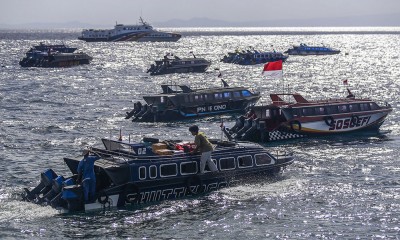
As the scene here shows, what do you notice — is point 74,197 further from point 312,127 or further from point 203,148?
point 312,127

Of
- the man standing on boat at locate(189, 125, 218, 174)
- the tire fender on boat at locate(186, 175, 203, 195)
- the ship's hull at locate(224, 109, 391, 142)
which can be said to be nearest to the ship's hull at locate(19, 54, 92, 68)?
the ship's hull at locate(224, 109, 391, 142)

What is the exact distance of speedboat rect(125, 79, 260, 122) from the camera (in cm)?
6047

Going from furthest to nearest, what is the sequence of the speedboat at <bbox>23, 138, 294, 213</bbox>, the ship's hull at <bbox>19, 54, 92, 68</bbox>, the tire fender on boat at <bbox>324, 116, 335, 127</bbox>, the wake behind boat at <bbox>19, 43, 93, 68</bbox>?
1. the wake behind boat at <bbox>19, 43, 93, 68</bbox>
2. the ship's hull at <bbox>19, 54, 92, 68</bbox>
3. the tire fender on boat at <bbox>324, 116, 335, 127</bbox>
4. the speedboat at <bbox>23, 138, 294, 213</bbox>

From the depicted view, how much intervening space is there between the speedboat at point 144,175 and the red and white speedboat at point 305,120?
14072 mm

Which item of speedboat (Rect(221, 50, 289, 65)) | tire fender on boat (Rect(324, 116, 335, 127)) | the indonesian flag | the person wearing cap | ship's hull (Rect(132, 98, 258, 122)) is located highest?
the indonesian flag

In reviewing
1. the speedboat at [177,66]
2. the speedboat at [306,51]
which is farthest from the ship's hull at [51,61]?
the speedboat at [306,51]

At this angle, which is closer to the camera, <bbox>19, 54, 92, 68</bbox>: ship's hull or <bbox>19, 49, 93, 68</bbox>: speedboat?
<bbox>19, 54, 92, 68</bbox>: ship's hull

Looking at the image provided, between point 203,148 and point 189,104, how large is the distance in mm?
29499

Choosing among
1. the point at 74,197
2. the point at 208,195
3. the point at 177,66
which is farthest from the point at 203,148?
the point at 177,66

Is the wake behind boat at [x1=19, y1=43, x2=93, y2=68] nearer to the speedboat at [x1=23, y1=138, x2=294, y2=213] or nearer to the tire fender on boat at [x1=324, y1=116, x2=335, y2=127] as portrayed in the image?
the tire fender on boat at [x1=324, y1=116, x2=335, y2=127]

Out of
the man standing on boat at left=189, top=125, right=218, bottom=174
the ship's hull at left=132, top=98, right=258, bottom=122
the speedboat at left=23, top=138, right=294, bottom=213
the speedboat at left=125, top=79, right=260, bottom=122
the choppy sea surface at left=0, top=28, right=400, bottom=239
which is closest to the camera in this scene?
the choppy sea surface at left=0, top=28, right=400, bottom=239

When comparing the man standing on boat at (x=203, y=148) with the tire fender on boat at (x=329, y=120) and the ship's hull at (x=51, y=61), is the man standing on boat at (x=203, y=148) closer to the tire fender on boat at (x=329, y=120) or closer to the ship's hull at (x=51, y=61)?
the tire fender on boat at (x=329, y=120)

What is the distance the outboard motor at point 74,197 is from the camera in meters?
29.6

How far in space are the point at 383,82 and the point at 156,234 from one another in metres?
81.8
